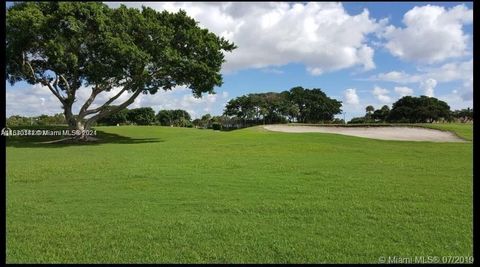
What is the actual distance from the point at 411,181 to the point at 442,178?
1.01m

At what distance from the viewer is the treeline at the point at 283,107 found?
61.1 meters

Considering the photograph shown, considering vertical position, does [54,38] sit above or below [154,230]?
above

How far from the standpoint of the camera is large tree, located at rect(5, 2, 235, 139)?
26109 millimetres

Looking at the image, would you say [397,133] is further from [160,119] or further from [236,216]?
[160,119]

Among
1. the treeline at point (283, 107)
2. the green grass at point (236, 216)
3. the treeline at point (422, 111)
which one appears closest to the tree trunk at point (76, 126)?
the green grass at point (236, 216)

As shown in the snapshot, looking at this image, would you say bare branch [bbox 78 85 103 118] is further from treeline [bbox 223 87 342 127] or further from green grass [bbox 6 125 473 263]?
treeline [bbox 223 87 342 127]

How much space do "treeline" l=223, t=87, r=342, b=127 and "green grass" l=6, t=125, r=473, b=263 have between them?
49640 millimetres

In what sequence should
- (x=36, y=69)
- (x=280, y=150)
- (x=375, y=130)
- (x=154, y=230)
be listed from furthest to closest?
(x=375, y=130)
(x=36, y=69)
(x=280, y=150)
(x=154, y=230)

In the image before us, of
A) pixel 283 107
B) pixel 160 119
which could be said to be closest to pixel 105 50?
pixel 283 107

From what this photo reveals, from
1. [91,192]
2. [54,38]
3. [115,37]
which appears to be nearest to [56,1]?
[54,38]

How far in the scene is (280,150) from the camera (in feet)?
63.0

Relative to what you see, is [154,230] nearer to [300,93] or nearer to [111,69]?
[111,69]

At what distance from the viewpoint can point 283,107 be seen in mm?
61031

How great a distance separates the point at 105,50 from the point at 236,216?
22434mm
